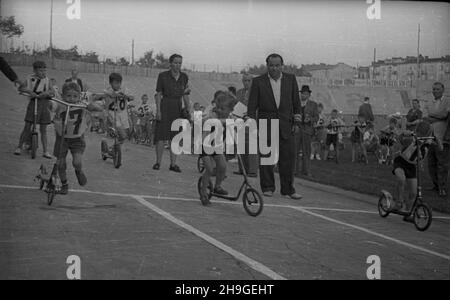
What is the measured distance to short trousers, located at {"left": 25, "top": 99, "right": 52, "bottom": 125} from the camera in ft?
27.1

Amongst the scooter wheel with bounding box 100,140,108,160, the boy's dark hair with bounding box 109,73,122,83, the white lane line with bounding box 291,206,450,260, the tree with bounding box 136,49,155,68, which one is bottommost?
the white lane line with bounding box 291,206,450,260

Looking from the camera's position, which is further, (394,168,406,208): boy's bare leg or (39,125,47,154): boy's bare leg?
(39,125,47,154): boy's bare leg

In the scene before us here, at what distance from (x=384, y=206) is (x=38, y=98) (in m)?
4.51

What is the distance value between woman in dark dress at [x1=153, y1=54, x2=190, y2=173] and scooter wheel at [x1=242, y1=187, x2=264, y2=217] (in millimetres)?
1840

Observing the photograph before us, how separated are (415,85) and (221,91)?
2809mm

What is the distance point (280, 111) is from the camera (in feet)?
28.4

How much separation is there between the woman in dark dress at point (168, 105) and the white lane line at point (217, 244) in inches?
74.5

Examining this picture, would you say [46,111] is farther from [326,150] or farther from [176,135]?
[326,150]

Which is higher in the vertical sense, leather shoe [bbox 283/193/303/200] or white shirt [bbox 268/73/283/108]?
white shirt [bbox 268/73/283/108]

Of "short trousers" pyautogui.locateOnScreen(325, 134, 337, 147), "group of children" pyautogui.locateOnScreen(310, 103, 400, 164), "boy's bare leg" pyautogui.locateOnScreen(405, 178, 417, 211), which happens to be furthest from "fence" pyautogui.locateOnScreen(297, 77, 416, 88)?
"short trousers" pyautogui.locateOnScreen(325, 134, 337, 147)

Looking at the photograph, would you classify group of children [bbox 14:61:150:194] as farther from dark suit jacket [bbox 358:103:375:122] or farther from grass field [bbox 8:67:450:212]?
dark suit jacket [bbox 358:103:375:122]

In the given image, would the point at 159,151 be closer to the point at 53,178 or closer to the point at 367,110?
the point at 53,178

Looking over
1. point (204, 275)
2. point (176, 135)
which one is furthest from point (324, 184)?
point (204, 275)

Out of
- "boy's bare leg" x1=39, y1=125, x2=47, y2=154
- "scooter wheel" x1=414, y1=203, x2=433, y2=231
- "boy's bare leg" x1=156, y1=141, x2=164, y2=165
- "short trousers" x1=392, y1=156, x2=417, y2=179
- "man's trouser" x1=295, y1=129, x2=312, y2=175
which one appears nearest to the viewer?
"scooter wheel" x1=414, y1=203, x2=433, y2=231
